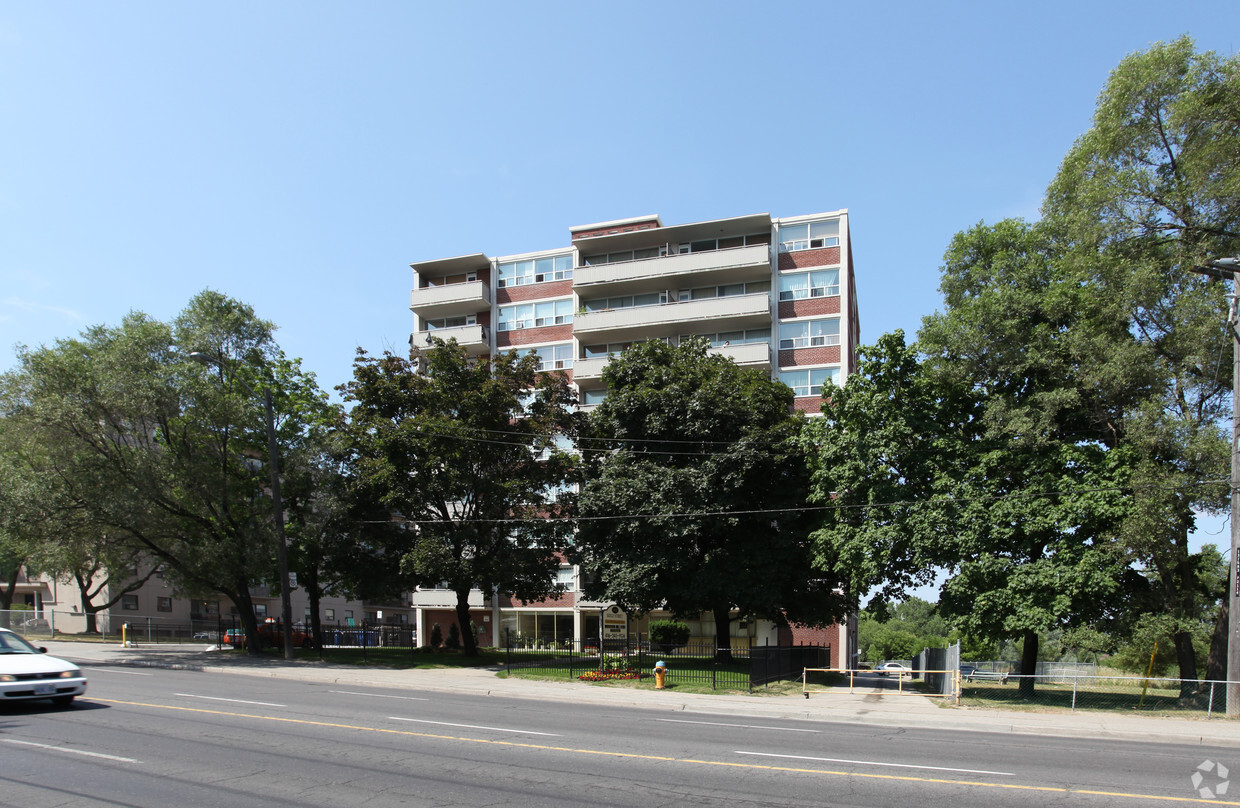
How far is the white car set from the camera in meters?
13.3

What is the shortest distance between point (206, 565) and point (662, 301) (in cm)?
3040

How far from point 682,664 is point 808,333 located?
76.9 feet

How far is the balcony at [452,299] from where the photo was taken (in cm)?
5528

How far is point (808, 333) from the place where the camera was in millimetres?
47094

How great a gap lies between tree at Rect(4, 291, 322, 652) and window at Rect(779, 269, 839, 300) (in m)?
30.2

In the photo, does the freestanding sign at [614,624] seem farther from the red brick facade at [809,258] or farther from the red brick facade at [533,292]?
the red brick facade at [809,258]

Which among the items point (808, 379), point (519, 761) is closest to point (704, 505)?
point (808, 379)

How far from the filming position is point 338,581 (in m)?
40.4

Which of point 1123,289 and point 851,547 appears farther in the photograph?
point 851,547

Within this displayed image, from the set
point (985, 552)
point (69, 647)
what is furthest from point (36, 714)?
point (69, 647)

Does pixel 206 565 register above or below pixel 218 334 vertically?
below

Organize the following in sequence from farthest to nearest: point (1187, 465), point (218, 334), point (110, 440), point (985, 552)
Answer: point (218, 334) → point (110, 440) → point (985, 552) → point (1187, 465)

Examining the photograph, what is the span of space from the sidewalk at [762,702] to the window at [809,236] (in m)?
30.0

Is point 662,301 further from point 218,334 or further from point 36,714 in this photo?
point 36,714
